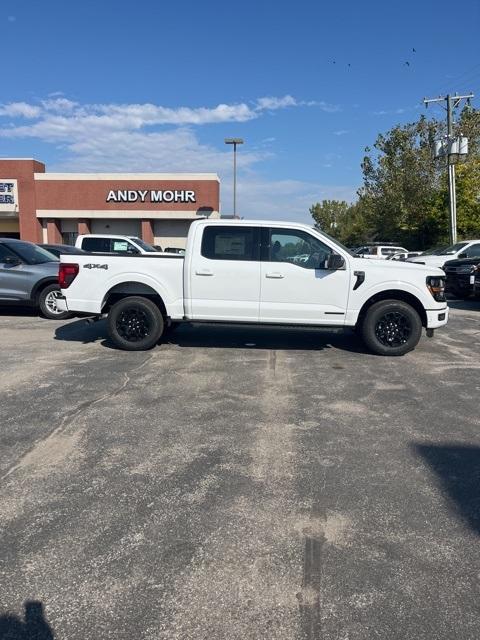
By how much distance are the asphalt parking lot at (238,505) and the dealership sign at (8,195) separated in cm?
3221

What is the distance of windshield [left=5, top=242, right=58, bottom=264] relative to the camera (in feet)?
37.4

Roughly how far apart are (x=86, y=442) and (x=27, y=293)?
7.51m

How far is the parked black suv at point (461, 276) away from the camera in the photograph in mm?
14680

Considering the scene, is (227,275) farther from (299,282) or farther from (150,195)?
(150,195)

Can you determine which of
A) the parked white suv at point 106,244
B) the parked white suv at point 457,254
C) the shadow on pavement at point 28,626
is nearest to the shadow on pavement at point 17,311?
the parked white suv at point 106,244

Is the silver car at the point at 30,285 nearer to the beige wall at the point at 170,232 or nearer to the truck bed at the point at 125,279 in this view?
the truck bed at the point at 125,279

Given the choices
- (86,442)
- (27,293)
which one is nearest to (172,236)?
(27,293)

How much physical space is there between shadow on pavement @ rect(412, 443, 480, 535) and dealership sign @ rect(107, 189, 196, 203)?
31.6 metres

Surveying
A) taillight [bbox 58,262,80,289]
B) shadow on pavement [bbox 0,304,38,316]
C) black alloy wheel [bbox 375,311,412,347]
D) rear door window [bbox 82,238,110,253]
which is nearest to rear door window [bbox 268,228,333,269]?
black alloy wheel [bbox 375,311,412,347]

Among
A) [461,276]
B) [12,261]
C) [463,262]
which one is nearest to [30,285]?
[12,261]

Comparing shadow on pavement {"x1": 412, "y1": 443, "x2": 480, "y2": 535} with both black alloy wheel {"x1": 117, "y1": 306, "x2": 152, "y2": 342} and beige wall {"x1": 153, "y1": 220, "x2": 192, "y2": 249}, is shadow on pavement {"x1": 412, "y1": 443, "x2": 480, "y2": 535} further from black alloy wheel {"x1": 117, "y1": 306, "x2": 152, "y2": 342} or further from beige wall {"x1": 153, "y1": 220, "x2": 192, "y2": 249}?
beige wall {"x1": 153, "y1": 220, "x2": 192, "y2": 249}

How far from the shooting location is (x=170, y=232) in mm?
35938

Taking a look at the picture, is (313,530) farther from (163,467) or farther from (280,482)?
(163,467)

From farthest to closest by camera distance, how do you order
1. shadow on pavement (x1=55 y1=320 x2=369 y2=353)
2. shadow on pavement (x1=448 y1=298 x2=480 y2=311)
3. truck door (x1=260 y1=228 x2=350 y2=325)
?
shadow on pavement (x1=448 y1=298 x2=480 y2=311)
shadow on pavement (x1=55 y1=320 x2=369 y2=353)
truck door (x1=260 y1=228 x2=350 y2=325)
